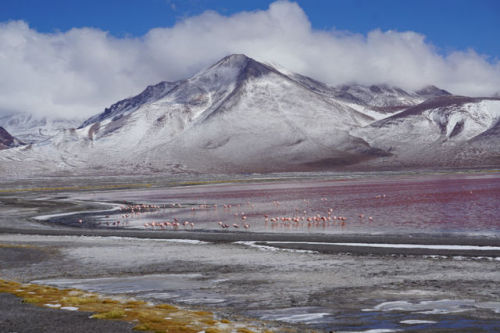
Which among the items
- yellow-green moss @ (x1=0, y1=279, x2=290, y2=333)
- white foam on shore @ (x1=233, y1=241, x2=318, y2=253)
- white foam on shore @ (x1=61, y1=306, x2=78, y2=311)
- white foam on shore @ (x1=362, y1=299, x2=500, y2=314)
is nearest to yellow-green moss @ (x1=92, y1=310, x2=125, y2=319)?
yellow-green moss @ (x1=0, y1=279, x2=290, y2=333)

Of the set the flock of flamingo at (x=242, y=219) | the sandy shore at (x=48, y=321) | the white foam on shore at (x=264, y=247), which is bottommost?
the sandy shore at (x=48, y=321)

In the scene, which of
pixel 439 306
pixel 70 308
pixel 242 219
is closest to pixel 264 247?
pixel 439 306

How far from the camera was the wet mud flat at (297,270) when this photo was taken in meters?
14.1

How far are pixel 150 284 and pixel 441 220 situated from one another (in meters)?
22.8

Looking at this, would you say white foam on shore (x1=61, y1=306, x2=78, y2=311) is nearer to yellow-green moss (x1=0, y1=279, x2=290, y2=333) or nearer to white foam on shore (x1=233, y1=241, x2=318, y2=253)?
yellow-green moss (x1=0, y1=279, x2=290, y2=333)

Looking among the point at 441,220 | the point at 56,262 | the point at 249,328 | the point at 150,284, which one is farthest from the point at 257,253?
the point at 441,220

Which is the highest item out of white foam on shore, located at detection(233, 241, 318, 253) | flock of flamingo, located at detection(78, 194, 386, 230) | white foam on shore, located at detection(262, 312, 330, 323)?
flock of flamingo, located at detection(78, 194, 386, 230)

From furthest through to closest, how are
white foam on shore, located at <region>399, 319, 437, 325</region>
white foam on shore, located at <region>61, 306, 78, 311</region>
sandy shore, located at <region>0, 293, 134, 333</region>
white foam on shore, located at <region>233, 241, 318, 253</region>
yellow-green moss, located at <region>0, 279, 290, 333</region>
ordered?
white foam on shore, located at <region>233, 241, 318, 253</region>, white foam on shore, located at <region>61, 306, 78, 311</region>, white foam on shore, located at <region>399, 319, 437, 325</region>, yellow-green moss, located at <region>0, 279, 290, 333</region>, sandy shore, located at <region>0, 293, 134, 333</region>

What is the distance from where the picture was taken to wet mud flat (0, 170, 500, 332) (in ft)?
46.2

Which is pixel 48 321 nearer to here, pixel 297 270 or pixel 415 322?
pixel 415 322

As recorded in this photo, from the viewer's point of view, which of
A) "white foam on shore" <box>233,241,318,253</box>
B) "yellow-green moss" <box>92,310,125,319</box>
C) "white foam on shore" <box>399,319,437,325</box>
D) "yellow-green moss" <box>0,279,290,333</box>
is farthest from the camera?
"white foam on shore" <box>233,241,318,253</box>

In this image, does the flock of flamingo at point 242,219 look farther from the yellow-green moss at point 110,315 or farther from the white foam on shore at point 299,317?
the yellow-green moss at point 110,315

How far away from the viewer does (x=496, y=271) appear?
737 inches

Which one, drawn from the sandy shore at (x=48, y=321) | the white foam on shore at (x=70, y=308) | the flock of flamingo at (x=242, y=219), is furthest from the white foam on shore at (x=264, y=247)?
the sandy shore at (x=48, y=321)
